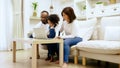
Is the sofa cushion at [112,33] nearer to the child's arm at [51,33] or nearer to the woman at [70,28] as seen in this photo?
the woman at [70,28]

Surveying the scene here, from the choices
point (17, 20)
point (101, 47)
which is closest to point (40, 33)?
point (101, 47)

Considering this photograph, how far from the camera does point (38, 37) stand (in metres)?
2.76

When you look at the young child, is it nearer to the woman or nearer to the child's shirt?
the child's shirt

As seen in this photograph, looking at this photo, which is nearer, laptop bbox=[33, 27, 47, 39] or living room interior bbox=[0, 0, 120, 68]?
living room interior bbox=[0, 0, 120, 68]

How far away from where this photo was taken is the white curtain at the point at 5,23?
493 cm

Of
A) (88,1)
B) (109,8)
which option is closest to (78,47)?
(109,8)

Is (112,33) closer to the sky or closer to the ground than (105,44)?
closer to the sky

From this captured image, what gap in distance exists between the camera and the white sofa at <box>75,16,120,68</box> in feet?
7.43

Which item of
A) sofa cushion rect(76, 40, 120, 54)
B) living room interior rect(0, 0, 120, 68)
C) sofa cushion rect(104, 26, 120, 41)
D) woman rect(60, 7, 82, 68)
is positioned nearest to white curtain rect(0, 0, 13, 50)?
living room interior rect(0, 0, 120, 68)

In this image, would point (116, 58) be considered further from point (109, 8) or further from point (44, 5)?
point (44, 5)

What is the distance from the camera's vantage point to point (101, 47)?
7.84 ft

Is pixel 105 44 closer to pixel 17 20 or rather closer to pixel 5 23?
pixel 17 20

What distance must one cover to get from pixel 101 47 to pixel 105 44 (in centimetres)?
6

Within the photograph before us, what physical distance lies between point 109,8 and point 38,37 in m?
1.50
